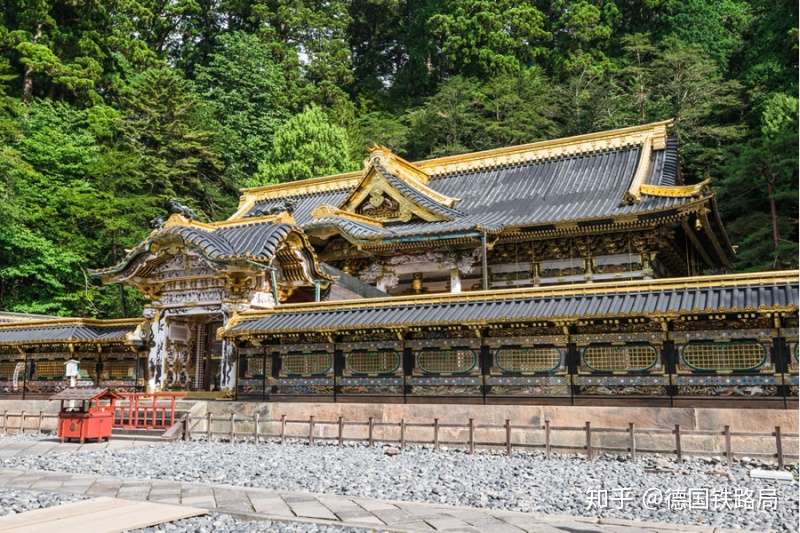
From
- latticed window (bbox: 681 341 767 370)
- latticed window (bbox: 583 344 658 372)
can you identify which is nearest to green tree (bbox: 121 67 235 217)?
latticed window (bbox: 583 344 658 372)

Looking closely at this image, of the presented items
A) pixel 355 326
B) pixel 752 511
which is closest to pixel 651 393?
pixel 752 511

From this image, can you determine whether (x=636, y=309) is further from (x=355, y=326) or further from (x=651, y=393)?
(x=355, y=326)

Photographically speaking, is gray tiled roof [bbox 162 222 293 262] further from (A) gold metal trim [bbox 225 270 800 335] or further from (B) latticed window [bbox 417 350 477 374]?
(B) latticed window [bbox 417 350 477 374]

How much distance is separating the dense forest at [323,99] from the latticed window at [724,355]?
17097 mm

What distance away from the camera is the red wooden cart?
1675 centimetres

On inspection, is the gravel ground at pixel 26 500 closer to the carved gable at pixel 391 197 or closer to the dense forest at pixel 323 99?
the carved gable at pixel 391 197

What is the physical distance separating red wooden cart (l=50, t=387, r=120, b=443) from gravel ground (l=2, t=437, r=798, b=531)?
6.78ft

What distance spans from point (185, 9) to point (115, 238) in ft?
109

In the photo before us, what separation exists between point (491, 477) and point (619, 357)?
5.44 m

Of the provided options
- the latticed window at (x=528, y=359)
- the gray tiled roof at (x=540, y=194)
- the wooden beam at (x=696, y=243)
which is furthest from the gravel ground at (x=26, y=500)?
the wooden beam at (x=696, y=243)

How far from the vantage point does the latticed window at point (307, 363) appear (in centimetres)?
1827

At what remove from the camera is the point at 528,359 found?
1608 centimetres

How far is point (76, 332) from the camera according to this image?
72.8 ft

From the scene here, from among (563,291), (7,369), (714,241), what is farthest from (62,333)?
(714,241)
